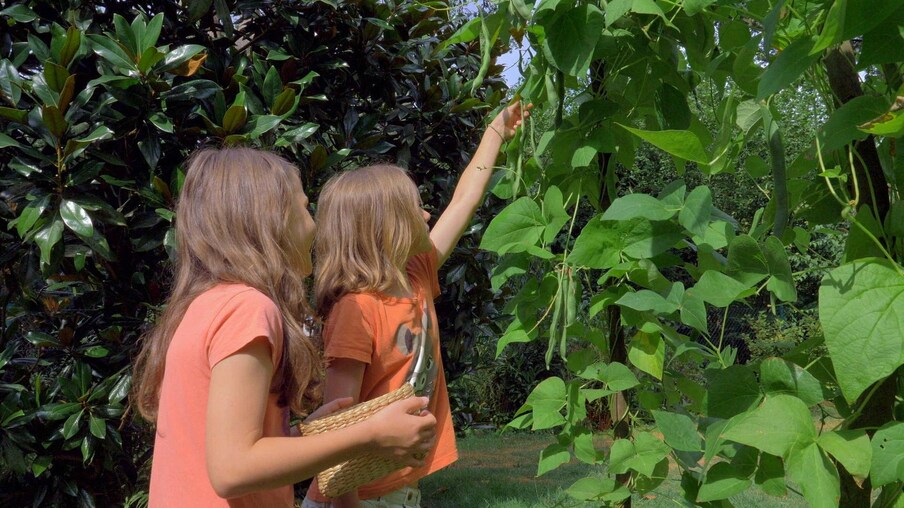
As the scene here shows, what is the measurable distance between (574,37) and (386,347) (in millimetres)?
1069

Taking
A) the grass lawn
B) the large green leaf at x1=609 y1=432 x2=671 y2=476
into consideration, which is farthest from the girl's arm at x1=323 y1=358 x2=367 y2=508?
the grass lawn

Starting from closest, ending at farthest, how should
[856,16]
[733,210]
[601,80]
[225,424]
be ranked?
[856,16] → [225,424] → [601,80] → [733,210]

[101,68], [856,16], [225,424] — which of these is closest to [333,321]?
[225,424]

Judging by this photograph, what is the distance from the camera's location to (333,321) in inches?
83.6

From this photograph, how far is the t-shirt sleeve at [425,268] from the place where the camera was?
7.98 ft

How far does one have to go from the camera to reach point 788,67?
101 centimetres

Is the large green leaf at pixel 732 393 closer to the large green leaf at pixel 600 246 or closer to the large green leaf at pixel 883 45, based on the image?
the large green leaf at pixel 600 246

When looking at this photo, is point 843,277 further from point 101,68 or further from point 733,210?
point 733,210

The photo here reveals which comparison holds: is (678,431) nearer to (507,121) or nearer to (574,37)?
(574,37)

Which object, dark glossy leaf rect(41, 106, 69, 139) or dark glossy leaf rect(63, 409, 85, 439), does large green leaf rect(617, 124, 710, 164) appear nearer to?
dark glossy leaf rect(41, 106, 69, 139)

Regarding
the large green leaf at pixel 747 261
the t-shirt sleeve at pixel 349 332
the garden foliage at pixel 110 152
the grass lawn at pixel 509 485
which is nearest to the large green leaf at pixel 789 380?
the large green leaf at pixel 747 261

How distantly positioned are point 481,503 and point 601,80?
4463 mm

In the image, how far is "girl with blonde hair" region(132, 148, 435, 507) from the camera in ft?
4.24

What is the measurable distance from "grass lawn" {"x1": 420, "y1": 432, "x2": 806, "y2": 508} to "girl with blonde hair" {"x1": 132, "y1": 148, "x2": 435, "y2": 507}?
3.11 m
